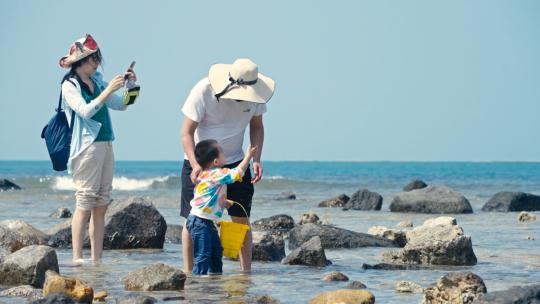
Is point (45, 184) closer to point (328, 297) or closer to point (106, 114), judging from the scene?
point (106, 114)

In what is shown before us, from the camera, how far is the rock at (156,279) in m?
7.12

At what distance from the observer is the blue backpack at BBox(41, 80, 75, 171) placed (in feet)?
27.8

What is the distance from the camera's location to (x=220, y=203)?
7.78 metres

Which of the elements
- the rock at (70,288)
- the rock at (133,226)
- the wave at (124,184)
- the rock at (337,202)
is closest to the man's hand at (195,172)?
the rock at (70,288)

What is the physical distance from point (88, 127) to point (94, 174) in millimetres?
432

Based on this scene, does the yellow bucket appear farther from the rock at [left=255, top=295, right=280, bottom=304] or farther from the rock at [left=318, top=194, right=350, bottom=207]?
the rock at [left=318, top=194, right=350, bottom=207]

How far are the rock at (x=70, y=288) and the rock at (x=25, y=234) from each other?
4340mm

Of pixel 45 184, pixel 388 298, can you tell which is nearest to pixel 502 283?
pixel 388 298

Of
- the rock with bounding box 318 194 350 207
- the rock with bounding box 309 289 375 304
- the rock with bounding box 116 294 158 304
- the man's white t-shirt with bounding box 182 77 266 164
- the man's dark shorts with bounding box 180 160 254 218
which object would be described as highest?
the man's white t-shirt with bounding box 182 77 266 164

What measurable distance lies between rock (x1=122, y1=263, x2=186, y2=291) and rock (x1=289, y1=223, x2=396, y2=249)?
12.5ft

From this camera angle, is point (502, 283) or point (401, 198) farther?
point (401, 198)

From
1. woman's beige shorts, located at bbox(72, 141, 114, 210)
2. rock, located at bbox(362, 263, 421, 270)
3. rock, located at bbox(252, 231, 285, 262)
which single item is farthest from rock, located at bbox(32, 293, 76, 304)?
rock, located at bbox(252, 231, 285, 262)

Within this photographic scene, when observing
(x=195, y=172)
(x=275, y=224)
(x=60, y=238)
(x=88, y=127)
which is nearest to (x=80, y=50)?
(x=88, y=127)

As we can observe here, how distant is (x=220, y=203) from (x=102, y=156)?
4.42 feet
